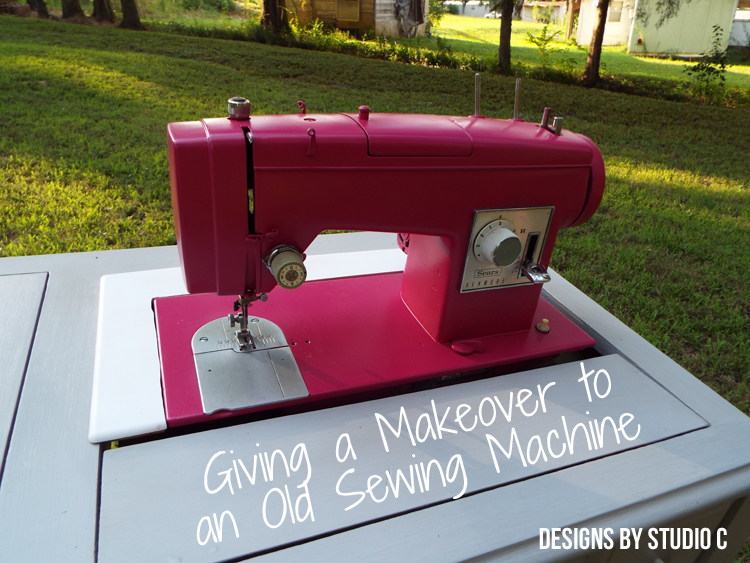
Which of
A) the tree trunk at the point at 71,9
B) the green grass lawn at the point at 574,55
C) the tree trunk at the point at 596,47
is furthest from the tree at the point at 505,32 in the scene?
the tree trunk at the point at 71,9

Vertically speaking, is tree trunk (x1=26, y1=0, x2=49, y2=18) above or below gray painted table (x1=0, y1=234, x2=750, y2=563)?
above

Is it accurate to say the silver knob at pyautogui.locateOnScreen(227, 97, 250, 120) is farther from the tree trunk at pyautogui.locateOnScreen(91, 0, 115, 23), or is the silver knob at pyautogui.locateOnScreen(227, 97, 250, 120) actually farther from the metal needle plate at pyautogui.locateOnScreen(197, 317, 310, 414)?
the tree trunk at pyautogui.locateOnScreen(91, 0, 115, 23)

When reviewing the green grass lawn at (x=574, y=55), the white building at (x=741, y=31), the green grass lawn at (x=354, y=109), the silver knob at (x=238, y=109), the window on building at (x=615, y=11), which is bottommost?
the green grass lawn at (x=354, y=109)

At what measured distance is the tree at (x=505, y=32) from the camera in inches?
286

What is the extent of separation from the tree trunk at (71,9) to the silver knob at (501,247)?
9.88m

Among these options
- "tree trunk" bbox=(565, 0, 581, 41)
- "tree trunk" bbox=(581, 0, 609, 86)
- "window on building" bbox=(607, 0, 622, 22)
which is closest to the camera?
"tree trunk" bbox=(581, 0, 609, 86)

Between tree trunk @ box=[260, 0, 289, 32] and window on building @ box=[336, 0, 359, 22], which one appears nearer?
tree trunk @ box=[260, 0, 289, 32]

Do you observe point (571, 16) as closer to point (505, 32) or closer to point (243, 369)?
point (505, 32)

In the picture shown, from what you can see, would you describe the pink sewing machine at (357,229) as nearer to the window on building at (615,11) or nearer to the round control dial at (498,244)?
the round control dial at (498,244)

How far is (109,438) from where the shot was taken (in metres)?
0.82

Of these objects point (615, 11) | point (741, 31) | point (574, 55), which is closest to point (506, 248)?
point (574, 55)

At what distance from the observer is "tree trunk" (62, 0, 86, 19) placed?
852 centimetres

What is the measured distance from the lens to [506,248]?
101 cm

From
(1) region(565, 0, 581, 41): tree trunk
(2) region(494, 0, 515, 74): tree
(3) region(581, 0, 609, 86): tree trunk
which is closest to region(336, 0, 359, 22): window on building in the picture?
(2) region(494, 0, 515, 74): tree
